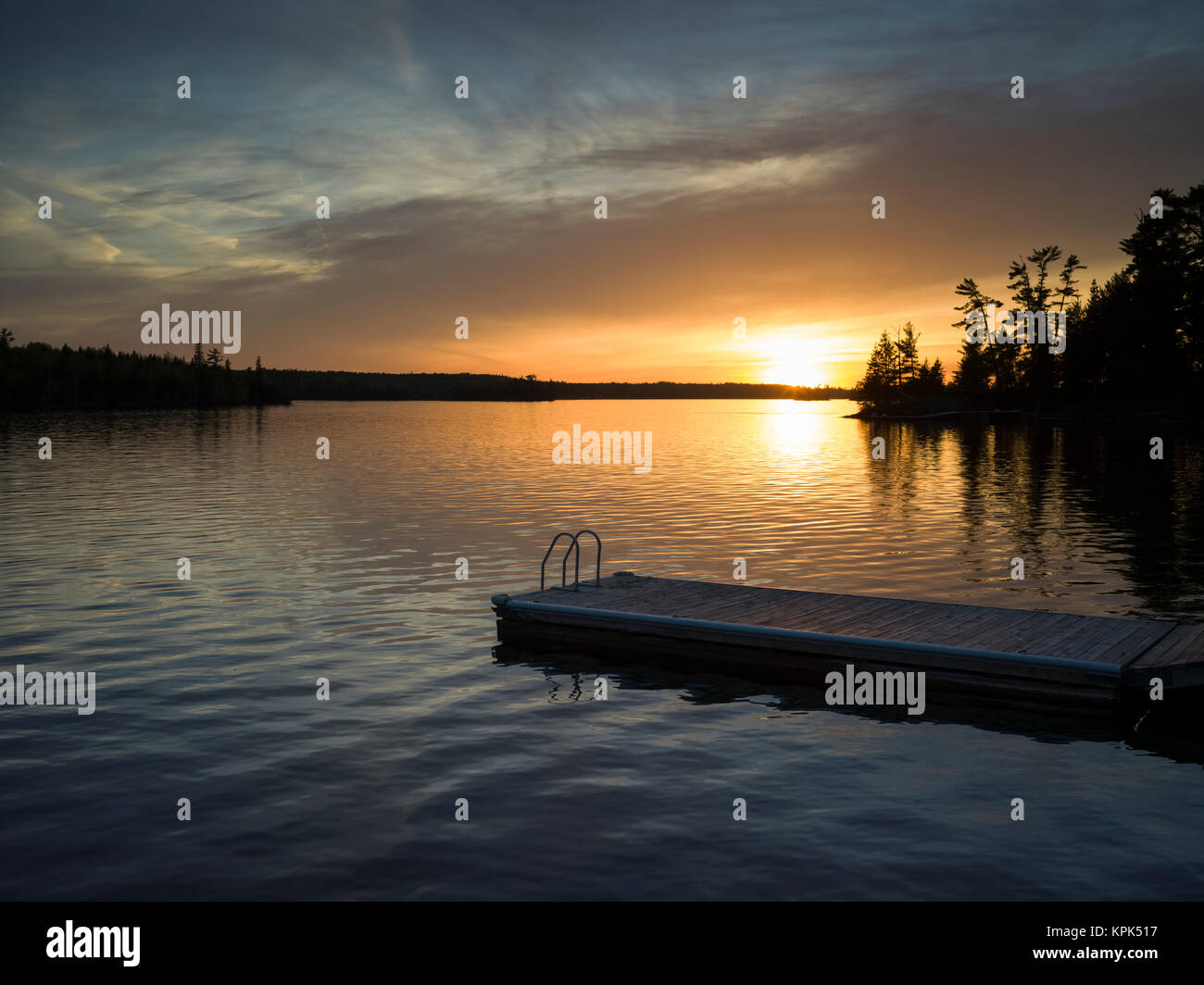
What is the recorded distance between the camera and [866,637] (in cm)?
1631

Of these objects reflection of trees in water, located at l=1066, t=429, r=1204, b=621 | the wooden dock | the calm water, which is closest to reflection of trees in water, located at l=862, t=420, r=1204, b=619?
reflection of trees in water, located at l=1066, t=429, r=1204, b=621

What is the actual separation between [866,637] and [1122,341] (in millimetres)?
112118

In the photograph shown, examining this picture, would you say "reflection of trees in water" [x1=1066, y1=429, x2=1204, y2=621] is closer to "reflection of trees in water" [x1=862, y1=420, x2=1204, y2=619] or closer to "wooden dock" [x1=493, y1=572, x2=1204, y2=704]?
"reflection of trees in water" [x1=862, y1=420, x2=1204, y2=619]

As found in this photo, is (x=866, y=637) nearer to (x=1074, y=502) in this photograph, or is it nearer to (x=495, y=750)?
(x=495, y=750)

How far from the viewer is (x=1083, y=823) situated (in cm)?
1091

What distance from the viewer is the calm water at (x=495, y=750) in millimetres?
9805

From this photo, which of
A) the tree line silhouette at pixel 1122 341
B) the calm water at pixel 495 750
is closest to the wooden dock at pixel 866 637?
the calm water at pixel 495 750

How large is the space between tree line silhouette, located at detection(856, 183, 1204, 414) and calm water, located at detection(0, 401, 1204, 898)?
85.7 m

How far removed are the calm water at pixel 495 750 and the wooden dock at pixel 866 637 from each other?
0.66 m

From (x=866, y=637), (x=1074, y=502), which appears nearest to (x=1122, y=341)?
(x=1074, y=502)

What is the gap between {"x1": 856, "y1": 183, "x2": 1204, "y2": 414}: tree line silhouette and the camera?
10500 cm

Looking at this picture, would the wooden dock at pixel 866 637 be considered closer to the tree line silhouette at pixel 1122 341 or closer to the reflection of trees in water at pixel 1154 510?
the reflection of trees in water at pixel 1154 510
